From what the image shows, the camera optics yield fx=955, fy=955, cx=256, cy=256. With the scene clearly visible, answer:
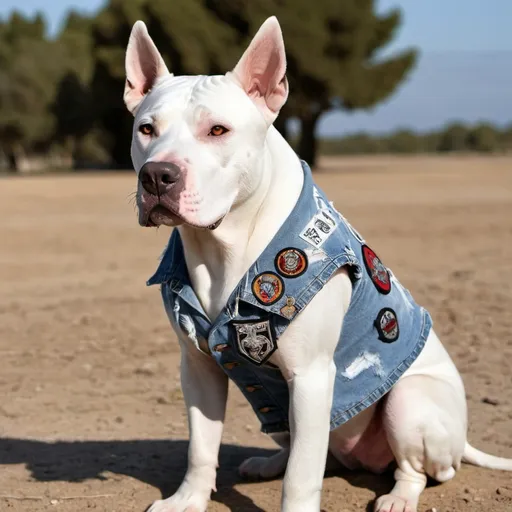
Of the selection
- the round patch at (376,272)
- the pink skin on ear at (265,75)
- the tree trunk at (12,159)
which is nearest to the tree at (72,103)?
the tree trunk at (12,159)

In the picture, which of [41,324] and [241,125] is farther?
[41,324]

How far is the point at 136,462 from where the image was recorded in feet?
17.9

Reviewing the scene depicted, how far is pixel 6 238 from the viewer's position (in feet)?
53.3

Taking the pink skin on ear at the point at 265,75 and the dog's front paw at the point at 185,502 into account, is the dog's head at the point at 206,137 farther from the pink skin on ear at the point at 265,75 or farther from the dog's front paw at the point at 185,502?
the dog's front paw at the point at 185,502

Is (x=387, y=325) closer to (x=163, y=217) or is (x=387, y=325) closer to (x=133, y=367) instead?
(x=163, y=217)

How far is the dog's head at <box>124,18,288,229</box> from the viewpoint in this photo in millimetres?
3807

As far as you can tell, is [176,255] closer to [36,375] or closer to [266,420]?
[266,420]

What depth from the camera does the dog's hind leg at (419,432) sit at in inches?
179

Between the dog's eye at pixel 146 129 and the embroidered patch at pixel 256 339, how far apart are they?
0.89 m

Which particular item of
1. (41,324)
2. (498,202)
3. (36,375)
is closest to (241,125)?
(36,375)

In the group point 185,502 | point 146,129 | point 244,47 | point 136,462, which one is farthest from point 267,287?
point 244,47

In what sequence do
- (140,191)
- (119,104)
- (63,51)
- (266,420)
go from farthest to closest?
(63,51), (119,104), (266,420), (140,191)

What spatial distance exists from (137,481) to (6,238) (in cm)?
1178

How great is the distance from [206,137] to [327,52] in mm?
41491
